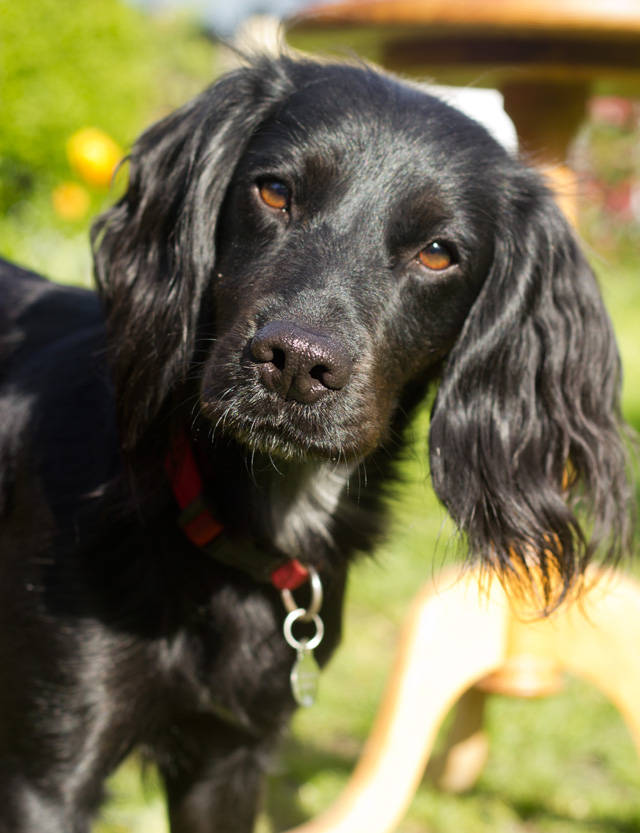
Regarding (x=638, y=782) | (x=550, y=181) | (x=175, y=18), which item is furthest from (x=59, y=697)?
(x=175, y=18)

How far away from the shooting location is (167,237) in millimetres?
1979

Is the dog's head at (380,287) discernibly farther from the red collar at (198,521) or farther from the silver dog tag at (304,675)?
the silver dog tag at (304,675)

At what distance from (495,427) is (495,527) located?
0.22 metres

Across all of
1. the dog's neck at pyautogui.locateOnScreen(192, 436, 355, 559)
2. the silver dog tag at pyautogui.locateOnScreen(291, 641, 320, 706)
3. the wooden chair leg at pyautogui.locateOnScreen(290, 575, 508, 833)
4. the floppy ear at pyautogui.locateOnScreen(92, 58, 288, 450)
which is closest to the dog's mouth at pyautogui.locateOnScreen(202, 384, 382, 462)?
the dog's neck at pyautogui.locateOnScreen(192, 436, 355, 559)

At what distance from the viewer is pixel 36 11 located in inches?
205

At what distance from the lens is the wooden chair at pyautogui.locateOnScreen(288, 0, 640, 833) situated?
241cm

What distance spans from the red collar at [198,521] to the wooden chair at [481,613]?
527 millimetres

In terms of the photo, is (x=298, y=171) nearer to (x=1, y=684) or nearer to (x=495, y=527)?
(x=495, y=527)

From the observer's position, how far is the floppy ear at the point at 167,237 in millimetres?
1883

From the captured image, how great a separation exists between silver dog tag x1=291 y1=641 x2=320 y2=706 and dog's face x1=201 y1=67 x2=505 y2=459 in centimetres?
50

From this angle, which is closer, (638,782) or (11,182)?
(638,782)

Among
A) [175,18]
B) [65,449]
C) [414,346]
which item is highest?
[414,346]

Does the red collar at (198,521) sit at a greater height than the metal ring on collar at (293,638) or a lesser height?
greater

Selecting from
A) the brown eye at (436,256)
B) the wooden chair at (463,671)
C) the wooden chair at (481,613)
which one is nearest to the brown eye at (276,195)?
the brown eye at (436,256)
